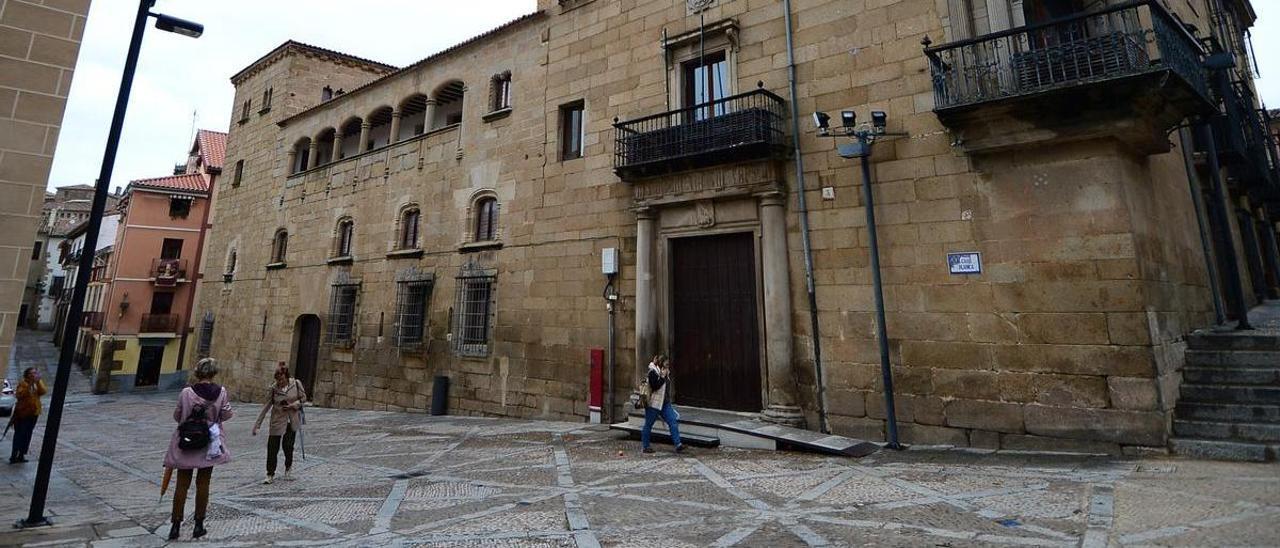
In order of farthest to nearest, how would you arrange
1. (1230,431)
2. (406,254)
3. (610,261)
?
(406,254)
(610,261)
(1230,431)

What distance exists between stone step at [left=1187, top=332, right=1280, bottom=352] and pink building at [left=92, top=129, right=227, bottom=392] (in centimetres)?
3791

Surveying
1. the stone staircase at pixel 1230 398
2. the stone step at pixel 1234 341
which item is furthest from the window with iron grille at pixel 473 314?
the stone step at pixel 1234 341

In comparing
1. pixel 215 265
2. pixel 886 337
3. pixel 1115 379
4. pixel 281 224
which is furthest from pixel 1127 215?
pixel 215 265

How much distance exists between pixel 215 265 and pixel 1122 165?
28.9m

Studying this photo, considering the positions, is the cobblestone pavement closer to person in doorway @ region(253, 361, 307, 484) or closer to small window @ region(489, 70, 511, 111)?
person in doorway @ region(253, 361, 307, 484)

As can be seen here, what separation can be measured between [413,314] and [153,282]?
2476 centimetres

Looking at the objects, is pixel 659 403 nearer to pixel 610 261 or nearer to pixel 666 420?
pixel 666 420

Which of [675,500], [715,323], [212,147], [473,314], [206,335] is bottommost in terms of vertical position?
[675,500]

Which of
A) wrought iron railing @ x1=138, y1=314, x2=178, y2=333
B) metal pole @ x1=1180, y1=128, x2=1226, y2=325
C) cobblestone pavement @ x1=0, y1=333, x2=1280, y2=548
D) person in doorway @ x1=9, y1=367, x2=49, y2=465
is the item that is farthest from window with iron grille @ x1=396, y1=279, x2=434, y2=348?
wrought iron railing @ x1=138, y1=314, x2=178, y2=333

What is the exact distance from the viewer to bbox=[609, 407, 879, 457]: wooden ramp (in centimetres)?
754

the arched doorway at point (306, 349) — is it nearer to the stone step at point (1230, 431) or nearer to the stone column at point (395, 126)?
the stone column at point (395, 126)

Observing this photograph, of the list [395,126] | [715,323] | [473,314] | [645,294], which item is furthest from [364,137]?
[715,323]

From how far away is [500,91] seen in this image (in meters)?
14.6

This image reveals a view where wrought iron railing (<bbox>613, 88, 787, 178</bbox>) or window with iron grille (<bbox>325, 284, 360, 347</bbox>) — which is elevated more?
wrought iron railing (<bbox>613, 88, 787, 178</bbox>)
